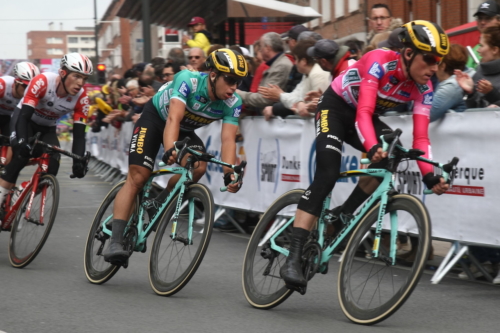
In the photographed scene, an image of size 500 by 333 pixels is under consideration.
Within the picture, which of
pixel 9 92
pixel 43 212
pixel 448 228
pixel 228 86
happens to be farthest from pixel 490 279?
pixel 9 92

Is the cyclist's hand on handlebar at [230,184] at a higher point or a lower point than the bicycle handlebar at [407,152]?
lower

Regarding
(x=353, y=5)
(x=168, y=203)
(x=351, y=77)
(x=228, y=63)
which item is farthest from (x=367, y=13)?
(x=351, y=77)

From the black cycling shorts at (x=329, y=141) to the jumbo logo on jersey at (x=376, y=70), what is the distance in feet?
1.41

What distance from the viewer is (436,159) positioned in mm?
7383

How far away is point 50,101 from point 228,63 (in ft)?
8.62

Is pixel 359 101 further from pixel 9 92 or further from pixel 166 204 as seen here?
pixel 9 92

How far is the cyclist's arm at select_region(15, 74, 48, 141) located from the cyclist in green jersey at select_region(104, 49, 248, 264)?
1583 millimetres

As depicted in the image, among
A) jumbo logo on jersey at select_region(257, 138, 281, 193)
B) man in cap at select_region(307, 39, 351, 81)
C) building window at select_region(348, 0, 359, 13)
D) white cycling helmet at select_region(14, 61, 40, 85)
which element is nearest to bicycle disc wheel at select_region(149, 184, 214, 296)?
man in cap at select_region(307, 39, 351, 81)

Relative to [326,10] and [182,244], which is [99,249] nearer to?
[182,244]

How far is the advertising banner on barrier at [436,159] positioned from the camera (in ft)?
22.6

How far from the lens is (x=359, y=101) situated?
5453 millimetres

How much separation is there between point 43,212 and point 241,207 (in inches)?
129

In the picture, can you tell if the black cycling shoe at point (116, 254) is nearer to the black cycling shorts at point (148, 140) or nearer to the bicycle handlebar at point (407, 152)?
the black cycling shorts at point (148, 140)

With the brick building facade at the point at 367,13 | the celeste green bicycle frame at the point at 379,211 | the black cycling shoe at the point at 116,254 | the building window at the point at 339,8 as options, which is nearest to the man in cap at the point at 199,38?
the black cycling shoe at the point at 116,254
